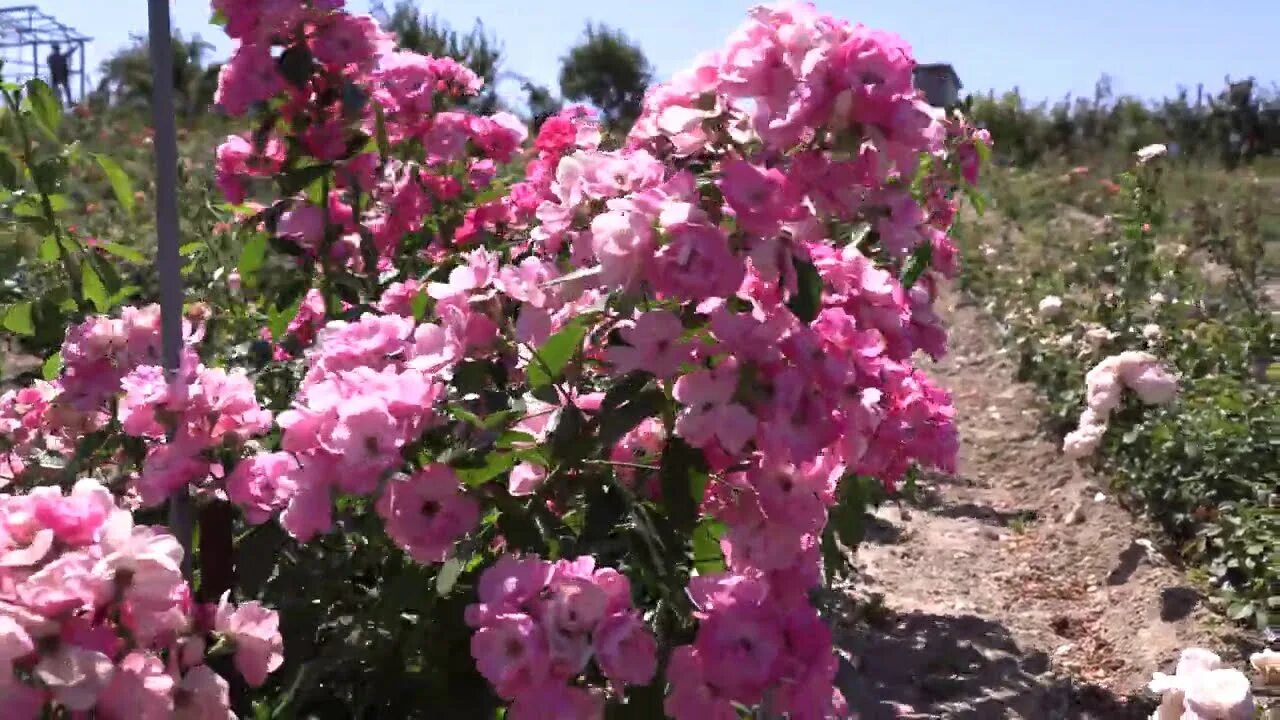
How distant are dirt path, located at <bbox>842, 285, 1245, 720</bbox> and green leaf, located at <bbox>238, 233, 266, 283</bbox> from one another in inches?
46.6

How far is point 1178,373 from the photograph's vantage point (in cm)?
448

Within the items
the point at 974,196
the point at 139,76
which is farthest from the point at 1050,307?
the point at 139,76

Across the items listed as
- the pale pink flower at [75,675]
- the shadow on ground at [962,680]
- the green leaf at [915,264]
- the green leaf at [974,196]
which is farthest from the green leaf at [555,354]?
the green leaf at [974,196]

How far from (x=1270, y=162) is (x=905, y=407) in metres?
18.1

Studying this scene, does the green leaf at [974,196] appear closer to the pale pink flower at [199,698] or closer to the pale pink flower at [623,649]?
the pale pink flower at [623,649]

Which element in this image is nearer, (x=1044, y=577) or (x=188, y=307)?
(x=188, y=307)

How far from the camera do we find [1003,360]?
6891mm

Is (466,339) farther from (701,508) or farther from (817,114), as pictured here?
(817,114)

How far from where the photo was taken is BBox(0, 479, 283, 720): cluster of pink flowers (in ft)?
2.89

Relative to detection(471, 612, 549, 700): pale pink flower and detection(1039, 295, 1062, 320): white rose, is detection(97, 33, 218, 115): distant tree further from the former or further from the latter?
detection(471, 612, 549, 700): pale pink flower

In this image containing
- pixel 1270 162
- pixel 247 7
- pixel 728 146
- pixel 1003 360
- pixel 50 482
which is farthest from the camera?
pixel 1270 162

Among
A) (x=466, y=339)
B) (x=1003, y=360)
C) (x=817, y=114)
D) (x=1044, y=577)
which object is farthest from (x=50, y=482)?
(x=1003, y=360)

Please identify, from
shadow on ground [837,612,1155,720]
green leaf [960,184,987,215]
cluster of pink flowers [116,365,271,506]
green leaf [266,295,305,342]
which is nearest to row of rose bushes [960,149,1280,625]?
shadow on ground [837,612,1155,720]

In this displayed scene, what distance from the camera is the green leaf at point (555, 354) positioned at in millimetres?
1257
